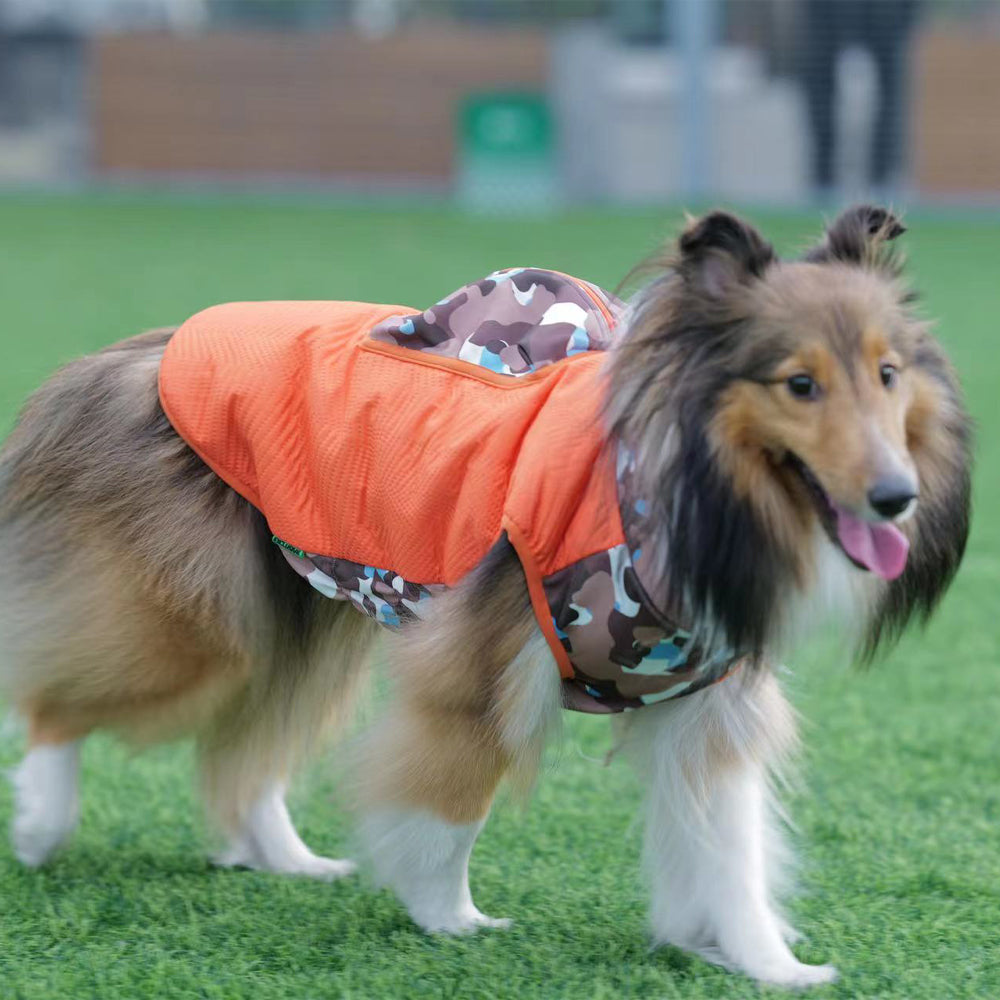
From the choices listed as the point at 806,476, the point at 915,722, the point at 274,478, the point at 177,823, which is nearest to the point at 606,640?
the point at 806,476

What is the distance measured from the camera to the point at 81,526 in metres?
3.25

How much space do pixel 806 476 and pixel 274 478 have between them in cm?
104

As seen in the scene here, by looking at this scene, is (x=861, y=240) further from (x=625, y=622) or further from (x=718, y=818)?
(x=718, y=818)

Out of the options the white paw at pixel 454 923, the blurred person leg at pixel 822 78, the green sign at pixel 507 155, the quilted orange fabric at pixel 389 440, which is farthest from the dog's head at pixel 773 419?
the blurred person leg at pixel 822 78

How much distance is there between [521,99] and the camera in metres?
17.0

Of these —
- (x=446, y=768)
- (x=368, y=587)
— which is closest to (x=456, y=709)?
(x=446, y=768)

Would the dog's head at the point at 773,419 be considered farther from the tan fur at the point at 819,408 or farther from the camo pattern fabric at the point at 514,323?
the camo pattern fabric at the point at 514,323

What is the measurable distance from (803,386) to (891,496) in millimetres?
228

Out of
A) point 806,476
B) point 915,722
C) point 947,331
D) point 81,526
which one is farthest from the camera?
point 947,331

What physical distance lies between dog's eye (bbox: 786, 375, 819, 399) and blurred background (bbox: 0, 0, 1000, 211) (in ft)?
46.7

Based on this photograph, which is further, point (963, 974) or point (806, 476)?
point (963, 974)

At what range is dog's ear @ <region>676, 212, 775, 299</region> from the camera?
2.56 m

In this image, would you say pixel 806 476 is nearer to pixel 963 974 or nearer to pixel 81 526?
pixel 963 974

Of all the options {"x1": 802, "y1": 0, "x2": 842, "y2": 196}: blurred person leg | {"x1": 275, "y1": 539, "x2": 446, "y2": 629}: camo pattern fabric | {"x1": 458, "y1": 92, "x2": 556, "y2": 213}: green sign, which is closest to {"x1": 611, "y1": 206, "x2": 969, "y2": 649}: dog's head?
{"x1": 275, "y1": 539, "x2": 446, "y2": 629}: camo pattern fabric
